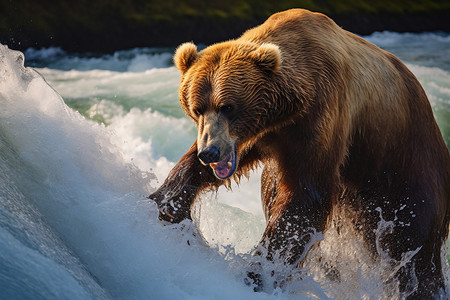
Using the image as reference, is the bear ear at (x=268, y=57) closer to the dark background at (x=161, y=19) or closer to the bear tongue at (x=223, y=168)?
the bear tongue at (x=223, y=168)

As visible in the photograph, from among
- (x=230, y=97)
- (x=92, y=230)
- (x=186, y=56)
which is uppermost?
(x=186, y=56)

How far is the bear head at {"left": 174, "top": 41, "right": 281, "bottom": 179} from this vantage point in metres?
4.02

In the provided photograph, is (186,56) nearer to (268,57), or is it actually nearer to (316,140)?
(268,57)

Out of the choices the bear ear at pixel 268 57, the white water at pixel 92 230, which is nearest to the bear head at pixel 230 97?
the bear ear at pixel 268 57

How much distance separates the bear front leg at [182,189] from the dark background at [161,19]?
891cm

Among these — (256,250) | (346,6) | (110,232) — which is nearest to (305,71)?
(256,250)

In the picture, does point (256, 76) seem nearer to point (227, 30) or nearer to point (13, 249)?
point (13, 249)

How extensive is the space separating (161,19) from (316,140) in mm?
10037

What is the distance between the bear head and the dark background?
9278 millimetres

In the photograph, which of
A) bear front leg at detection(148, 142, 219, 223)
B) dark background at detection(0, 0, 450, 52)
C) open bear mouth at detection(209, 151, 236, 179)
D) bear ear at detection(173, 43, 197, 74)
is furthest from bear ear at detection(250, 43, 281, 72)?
dark background at detection(0, 0, 450, 52)

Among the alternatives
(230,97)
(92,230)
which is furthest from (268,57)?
(92,230)

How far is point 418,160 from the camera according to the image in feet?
16.6

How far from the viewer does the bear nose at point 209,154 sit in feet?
12.6

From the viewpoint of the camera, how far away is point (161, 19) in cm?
1368
